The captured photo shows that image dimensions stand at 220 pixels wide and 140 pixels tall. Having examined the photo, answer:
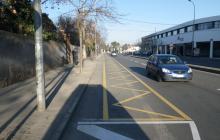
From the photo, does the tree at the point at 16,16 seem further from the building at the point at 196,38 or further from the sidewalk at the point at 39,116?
the building at the point at 196,38

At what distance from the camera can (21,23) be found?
20516 millimetres

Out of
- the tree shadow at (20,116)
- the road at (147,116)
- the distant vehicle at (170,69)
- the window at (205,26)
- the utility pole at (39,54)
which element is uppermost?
the window at (205,26)

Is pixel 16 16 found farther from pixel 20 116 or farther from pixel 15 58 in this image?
pixel 20 116

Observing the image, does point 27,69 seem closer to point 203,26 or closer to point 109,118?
point 109,118

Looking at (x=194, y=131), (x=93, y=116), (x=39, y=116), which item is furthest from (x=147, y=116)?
(x=39, y=116)

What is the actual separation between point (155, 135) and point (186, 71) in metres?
11.2

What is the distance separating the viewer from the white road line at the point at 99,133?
6.96 m

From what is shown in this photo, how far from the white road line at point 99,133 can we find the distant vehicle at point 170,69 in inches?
408

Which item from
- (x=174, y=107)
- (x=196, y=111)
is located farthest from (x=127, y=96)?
(x=196, y=111)

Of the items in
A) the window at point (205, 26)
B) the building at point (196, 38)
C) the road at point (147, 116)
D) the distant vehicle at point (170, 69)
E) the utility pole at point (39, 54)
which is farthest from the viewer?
the window at point (205, 26)

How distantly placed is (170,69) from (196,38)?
208ft

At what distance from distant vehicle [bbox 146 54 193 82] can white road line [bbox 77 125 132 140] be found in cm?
1038

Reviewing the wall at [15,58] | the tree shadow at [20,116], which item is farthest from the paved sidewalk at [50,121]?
the wall at [15,58]

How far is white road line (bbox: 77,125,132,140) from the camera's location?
696 centimetres
